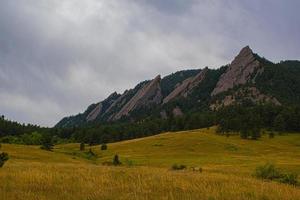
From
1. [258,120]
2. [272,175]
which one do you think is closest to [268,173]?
[272,175]

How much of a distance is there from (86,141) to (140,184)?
16245cm

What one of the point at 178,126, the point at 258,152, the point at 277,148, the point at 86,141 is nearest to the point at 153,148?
the point at 258,152

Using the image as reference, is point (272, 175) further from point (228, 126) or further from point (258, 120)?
point (258, 120)

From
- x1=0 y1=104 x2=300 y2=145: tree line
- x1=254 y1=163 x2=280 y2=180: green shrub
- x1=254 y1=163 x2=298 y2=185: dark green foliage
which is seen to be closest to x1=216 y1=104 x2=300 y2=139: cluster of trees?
x1=0 y1=104 x2=300 y2=145: tree line

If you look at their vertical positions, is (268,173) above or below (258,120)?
below

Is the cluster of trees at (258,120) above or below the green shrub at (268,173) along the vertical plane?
above

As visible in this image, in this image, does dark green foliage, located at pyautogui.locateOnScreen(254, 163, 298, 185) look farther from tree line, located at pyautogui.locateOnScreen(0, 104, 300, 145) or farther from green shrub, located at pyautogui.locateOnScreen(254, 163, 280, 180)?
tree line, located at pyautogui.locateOnScreen(0, 104, 300, 145)

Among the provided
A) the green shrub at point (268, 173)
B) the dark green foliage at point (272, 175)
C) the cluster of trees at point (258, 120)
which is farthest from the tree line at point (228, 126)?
the dark green foliage at point (272, 175)

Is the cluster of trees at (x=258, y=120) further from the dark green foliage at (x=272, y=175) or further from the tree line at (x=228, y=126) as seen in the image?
the dark green foliage at (x=272, y=175)

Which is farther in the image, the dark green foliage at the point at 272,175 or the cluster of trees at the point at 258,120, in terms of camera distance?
the cluster of trees at the point at 258,120

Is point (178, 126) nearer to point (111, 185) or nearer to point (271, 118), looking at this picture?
point (271, 118)

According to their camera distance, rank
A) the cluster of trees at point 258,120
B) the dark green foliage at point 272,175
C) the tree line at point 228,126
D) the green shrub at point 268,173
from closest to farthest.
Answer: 1. the dark green foliage at point 272,175
2. the green shrub at point 268,173
3. the cluster of trees at point 258,120
4. the tree line at point 228,126

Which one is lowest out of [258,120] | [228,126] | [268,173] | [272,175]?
[272,175]

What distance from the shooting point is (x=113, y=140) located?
18625cm
